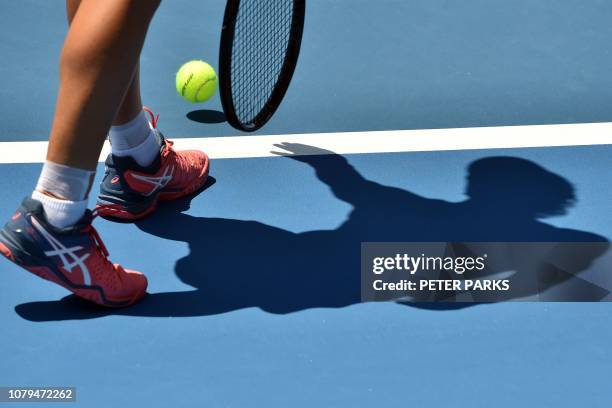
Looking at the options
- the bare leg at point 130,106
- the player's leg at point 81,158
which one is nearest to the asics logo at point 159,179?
the bare leg at point 130,106

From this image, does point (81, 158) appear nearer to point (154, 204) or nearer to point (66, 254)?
point (66, 254)

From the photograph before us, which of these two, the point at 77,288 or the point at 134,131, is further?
the point at 134,131

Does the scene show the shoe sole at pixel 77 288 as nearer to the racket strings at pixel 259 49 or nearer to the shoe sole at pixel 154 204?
the shoe sole at pixel 154 204

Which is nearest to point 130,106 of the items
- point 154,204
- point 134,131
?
point 134,131

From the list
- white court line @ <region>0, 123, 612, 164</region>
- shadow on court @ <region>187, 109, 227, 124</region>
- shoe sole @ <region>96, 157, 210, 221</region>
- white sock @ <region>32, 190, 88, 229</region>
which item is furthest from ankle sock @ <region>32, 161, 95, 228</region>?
shadow on court @ <region>187, 109, 227, 124</region>

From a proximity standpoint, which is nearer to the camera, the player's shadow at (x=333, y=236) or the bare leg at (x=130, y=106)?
the player's shadow at (x=333, y=236)

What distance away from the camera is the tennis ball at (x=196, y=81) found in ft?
10.9

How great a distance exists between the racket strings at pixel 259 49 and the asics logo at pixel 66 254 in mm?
846

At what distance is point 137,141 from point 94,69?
608 mm

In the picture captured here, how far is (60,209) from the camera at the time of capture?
2.29 m

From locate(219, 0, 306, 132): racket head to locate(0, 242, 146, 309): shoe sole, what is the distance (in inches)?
26.3

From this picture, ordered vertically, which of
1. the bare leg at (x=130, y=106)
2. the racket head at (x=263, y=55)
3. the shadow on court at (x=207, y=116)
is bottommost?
the shadow on court at (x=207, y=116)

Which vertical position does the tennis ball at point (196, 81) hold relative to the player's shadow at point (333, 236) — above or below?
A: above

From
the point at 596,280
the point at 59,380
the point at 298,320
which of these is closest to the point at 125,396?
the point at 59,380
